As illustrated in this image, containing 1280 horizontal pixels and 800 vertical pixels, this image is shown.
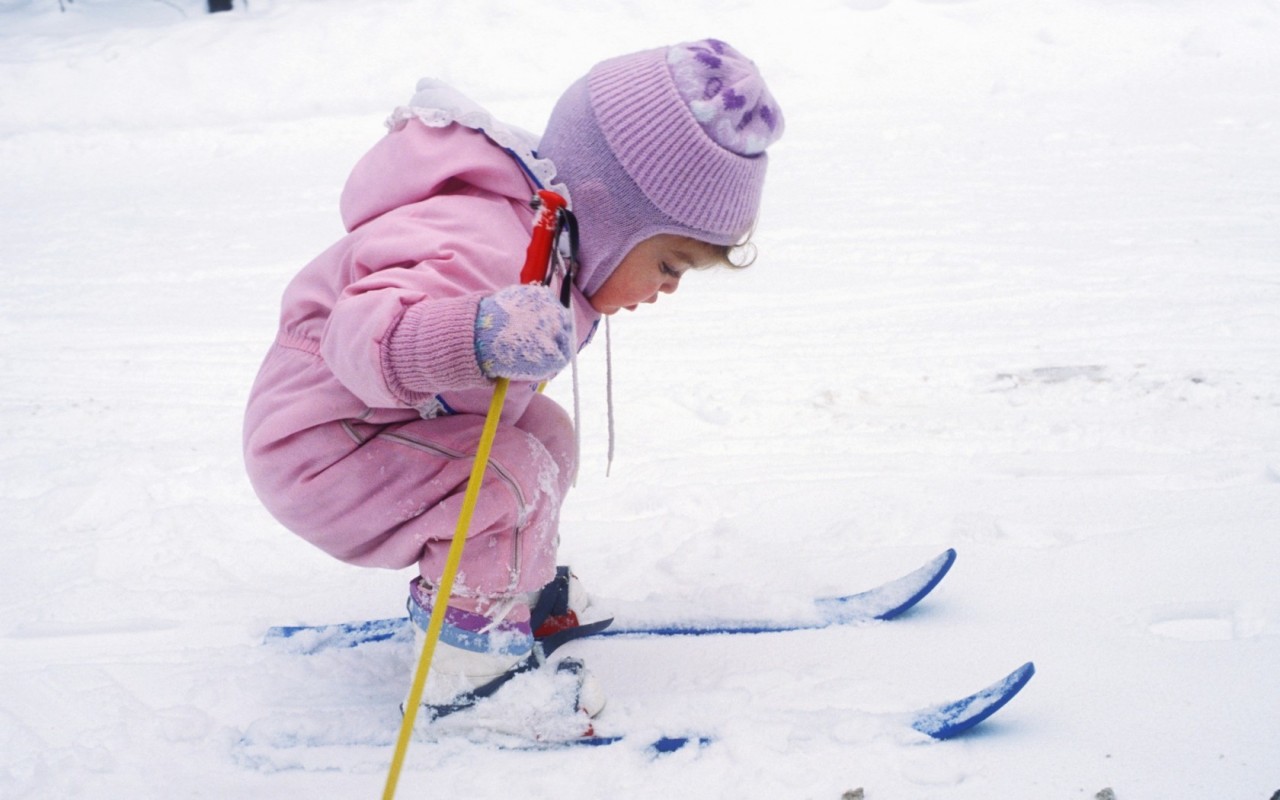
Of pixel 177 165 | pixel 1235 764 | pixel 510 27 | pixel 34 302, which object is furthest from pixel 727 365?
pixel 510 27

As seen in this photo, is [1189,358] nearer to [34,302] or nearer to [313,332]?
[313,332]

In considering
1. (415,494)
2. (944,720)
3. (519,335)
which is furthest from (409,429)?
(944,720)

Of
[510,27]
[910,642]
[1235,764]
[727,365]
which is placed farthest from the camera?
[510,27]

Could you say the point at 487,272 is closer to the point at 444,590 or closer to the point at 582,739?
the point at 444,590

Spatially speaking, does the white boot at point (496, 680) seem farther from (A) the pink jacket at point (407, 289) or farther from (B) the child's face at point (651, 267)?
(B) the child's face at point (651, 267)

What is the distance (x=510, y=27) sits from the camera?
332 inches

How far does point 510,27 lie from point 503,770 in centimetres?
768

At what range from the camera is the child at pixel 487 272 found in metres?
1.68

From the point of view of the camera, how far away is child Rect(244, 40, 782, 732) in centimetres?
168

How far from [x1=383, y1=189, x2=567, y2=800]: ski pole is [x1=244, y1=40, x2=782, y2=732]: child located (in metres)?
0.09

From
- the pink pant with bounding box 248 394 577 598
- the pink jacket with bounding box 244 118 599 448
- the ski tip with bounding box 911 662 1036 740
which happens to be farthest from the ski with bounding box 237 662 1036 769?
the pink jacket with bounding box 244 118 599 448

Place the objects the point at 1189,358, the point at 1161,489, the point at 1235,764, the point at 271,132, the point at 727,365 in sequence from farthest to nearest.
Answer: the point at 271,132, the point at 727,365, the point at 1189,358, the point at 1161,489, the point at 1235,764

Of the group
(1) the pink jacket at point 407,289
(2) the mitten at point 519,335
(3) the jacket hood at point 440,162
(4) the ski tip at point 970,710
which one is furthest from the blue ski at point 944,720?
(3) the jacket hood at point 440,162

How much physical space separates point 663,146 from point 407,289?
1.64ft
